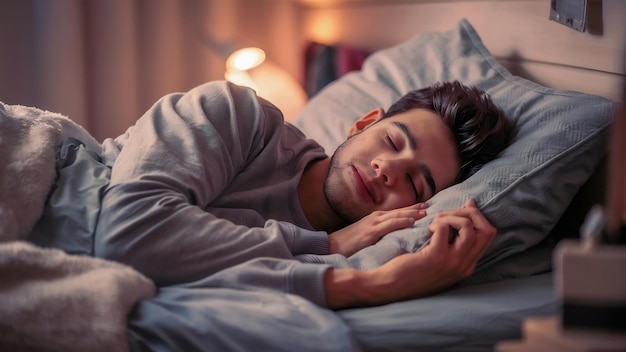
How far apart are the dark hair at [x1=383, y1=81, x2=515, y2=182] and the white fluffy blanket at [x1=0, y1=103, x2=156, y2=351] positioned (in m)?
0.66

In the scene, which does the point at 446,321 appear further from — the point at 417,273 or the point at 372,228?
the point at 372,228

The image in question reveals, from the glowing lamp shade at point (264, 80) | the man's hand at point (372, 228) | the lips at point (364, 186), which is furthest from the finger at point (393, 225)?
the glowing lamp shade at point (264, 80)

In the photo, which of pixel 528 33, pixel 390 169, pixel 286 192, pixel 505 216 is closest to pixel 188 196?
A: pixel 286 192

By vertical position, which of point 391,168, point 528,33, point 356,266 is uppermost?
point 528,33

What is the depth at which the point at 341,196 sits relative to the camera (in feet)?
4.55

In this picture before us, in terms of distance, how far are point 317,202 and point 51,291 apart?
0.60m

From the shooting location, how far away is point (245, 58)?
8.00ft

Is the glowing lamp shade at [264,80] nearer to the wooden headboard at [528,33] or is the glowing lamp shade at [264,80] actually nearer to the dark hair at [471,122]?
the wooden headboard at [528,33]

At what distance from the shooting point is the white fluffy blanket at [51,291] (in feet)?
3.02

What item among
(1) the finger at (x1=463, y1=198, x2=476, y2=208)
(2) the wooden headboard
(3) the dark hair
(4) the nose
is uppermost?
(2) the wooden headboard

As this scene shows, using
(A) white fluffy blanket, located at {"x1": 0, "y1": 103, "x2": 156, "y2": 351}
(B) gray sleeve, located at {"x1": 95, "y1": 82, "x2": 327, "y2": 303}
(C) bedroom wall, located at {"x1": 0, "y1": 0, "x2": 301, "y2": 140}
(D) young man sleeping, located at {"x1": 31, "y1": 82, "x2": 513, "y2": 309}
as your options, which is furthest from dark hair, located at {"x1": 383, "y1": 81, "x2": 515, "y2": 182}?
(C) bedroom wall, located at {"x1": 0, "y1": 0, "x2": 301, "y2": 140}

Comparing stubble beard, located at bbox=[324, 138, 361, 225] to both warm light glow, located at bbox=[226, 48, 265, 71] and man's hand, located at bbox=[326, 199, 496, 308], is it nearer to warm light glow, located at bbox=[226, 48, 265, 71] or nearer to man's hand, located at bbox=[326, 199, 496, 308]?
man's hand, located at bbox=[326, 199, 496, 308]

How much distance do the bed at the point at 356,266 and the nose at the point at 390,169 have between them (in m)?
0.09

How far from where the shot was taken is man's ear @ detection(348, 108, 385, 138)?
1.60 metres
